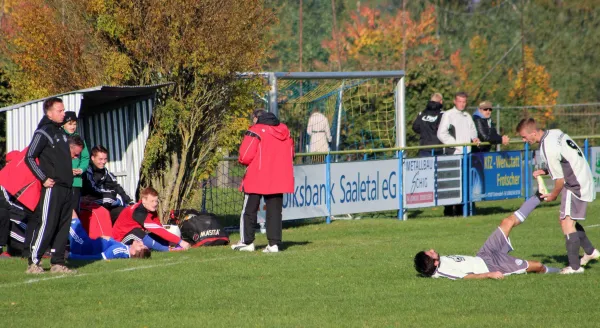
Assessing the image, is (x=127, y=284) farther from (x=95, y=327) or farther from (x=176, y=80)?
(x=176, y=80)

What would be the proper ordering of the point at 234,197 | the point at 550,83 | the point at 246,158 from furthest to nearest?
the point at 550,83 < the point at 234,197 < the point at 246,158

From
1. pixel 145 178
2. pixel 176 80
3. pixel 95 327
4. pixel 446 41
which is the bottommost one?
pixel 95 327

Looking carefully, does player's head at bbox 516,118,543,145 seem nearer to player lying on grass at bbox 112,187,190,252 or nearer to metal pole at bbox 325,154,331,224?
player lying on grass at bbox 112,187,190,252

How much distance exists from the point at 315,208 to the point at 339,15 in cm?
2731

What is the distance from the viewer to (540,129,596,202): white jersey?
407 inches

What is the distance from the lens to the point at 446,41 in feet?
139

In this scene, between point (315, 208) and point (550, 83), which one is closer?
point (315, 208)

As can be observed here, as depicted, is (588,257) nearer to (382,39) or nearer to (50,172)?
(50,172)

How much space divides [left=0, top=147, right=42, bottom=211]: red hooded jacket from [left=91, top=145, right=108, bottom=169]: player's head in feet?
5.73

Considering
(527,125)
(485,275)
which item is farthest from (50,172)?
(527,125)

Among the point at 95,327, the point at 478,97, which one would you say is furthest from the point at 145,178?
the point at 478,97

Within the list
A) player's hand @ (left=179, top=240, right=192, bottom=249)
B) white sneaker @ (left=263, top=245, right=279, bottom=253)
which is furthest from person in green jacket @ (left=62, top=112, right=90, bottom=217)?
white sneaker @ (left=263, top=245, right=279, bottom=253)

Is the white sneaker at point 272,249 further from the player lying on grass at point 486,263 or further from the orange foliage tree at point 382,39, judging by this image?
the orange foliage tree at point 382,39

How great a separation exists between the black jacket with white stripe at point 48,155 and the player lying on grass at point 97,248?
6.23ft
